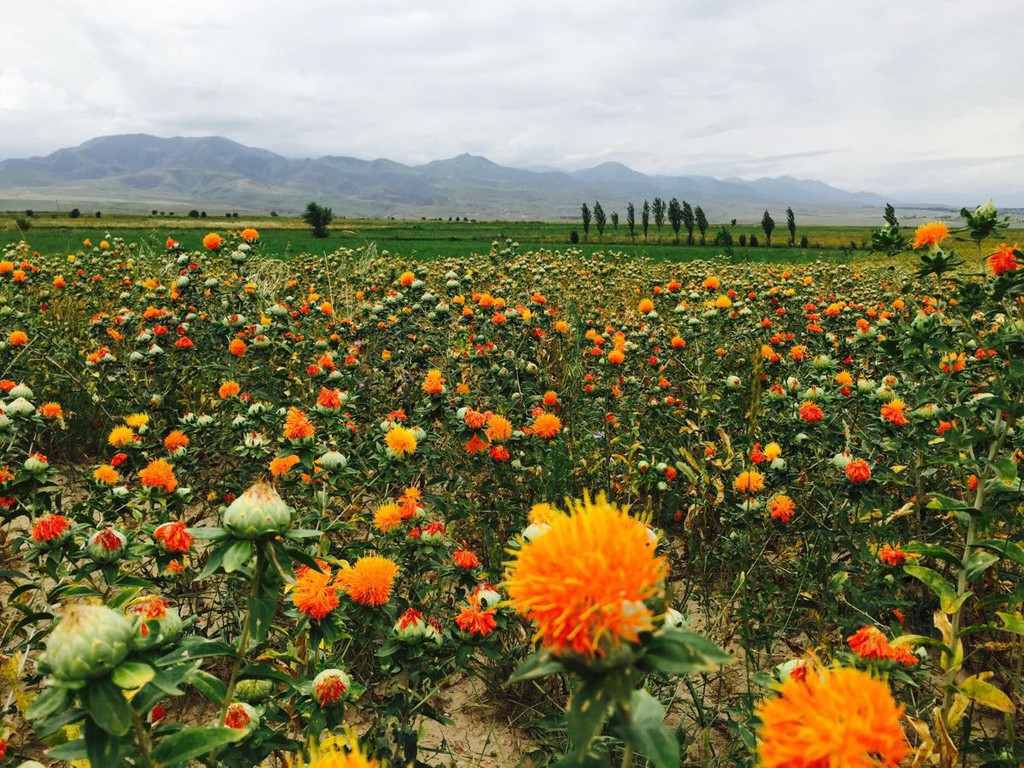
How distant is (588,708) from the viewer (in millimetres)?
775

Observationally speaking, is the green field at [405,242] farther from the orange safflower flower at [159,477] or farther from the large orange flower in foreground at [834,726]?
the orange safflower flower at [159,477]

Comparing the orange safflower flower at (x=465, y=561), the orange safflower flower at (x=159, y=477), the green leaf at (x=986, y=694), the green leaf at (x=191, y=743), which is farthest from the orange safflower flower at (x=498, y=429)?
the green leaf at (x=191, y=743)

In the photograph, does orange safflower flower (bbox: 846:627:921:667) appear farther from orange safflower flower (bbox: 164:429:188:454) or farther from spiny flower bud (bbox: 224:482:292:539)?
orange safflower flower (bbox: 164:429:188:454)

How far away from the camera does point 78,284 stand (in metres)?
6.12

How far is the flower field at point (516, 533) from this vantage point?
898 millimetres

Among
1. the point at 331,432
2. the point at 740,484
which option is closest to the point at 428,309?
the point at 331,432

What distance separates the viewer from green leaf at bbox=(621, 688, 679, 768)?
27.9 inches

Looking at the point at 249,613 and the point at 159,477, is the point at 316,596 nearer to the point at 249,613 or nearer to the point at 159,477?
the point at 249,613

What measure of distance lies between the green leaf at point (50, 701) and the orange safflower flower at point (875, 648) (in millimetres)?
1752

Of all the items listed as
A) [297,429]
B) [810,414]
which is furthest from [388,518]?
[810,414]

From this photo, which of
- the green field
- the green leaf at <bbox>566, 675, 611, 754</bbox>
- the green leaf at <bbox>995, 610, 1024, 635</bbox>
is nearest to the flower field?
the green leaf at <bbox>566, 675, 611, 754</bbox>

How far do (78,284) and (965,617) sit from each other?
7919 mm

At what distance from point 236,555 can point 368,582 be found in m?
0.85

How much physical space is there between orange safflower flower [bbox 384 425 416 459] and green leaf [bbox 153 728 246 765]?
5.77 ft
